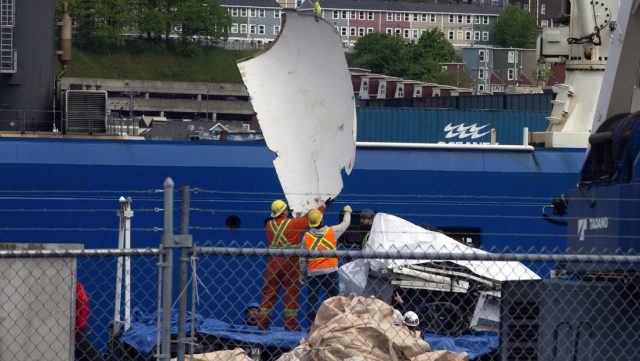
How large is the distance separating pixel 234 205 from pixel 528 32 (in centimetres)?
12850

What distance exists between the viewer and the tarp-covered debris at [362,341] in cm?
1097

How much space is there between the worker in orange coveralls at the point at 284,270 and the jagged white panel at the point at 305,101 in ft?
1.85

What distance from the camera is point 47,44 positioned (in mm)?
21562

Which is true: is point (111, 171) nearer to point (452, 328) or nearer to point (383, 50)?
point (452, 328)

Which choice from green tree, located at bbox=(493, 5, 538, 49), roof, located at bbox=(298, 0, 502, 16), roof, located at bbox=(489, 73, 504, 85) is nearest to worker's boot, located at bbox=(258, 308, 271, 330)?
roof, located at bbox=(489, 73, 504, 85)

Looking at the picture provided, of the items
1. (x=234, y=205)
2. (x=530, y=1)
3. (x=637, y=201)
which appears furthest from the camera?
(x=530, y=1)

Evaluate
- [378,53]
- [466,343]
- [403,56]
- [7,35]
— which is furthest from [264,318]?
[378,53]

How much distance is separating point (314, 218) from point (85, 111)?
7.14 metres

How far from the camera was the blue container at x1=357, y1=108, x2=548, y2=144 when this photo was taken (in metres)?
25.4

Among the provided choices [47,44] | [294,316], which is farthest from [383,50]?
[294,316]

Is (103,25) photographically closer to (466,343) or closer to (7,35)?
(7,35)

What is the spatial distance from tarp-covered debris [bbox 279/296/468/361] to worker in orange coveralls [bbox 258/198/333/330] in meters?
1.89

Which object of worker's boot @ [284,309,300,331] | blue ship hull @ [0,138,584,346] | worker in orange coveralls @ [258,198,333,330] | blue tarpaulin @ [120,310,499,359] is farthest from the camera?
blue ship hull @ [0,138,584,346]

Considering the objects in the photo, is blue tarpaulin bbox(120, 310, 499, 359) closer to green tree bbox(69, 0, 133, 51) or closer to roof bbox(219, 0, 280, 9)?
green tree bbox(69, 0, 133, 51)
